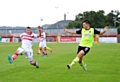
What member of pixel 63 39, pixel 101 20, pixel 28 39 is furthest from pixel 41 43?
pixel 101 20

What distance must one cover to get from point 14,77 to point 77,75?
7.73ft

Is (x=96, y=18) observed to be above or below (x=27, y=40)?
above

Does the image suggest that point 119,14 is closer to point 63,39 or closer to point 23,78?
point 63,39

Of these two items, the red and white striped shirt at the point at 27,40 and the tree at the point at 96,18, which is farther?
the tree at the point at 96,18

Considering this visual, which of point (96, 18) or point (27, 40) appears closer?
point (27, 40)

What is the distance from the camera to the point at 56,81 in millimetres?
11977

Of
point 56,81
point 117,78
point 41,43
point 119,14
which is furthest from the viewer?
point 119,14

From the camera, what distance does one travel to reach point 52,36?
3984 inches

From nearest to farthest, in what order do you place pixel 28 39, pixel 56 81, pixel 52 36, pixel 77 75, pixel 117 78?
1. pixel 56 81
2. pixel 117 78
3. pixel 77 75
4. pixel 28 39
5. pixel 52 36

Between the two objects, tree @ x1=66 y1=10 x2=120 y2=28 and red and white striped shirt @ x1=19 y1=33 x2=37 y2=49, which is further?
tree @ x1=66 y1=10 x2=120 y2=28

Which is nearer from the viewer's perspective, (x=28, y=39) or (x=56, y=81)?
(x=56, y=81)

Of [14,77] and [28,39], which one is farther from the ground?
[28,39]

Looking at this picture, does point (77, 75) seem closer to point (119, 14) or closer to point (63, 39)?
point (63, 39)

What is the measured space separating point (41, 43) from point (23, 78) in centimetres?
1526
